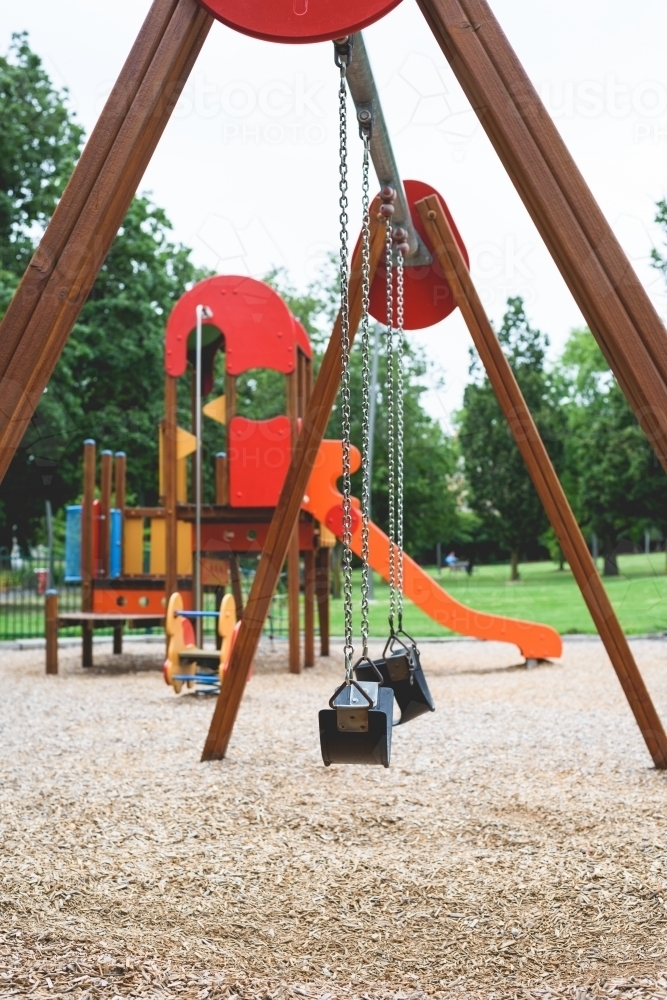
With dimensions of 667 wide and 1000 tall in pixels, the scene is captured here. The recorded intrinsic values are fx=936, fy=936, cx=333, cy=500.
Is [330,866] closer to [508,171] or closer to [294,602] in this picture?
[508,171]

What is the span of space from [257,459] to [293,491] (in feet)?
17.0

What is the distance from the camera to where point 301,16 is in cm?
263

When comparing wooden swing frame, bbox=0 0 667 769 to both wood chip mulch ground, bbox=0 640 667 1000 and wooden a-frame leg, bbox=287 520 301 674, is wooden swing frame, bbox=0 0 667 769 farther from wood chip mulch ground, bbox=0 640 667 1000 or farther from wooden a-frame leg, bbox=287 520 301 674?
wooden a-frame leg, bbox=287 520 301 674

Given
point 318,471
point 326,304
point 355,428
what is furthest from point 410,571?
point 326,304

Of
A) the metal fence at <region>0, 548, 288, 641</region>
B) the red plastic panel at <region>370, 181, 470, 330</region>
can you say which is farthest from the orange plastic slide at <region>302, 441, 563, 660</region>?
the red plastic panel at <region>370, 181, 470, 330</region>

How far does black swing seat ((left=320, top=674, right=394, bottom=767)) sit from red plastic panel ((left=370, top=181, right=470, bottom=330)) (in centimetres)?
276

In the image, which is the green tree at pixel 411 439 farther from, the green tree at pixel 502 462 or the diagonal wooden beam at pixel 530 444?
the diagonal wooden beam at pixel 530 444

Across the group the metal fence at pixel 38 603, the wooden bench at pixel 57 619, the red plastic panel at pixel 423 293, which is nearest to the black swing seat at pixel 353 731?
the red plastic panel at pixel 423 293

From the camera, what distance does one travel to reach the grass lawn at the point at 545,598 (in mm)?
18406

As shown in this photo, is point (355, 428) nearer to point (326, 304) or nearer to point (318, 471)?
point (326, 304)

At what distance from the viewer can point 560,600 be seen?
25.6 meters

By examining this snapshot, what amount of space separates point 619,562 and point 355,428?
13.9 meters

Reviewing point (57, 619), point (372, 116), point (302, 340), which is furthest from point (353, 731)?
point (302, 340)

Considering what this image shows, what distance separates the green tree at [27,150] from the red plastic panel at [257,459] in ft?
44.1
